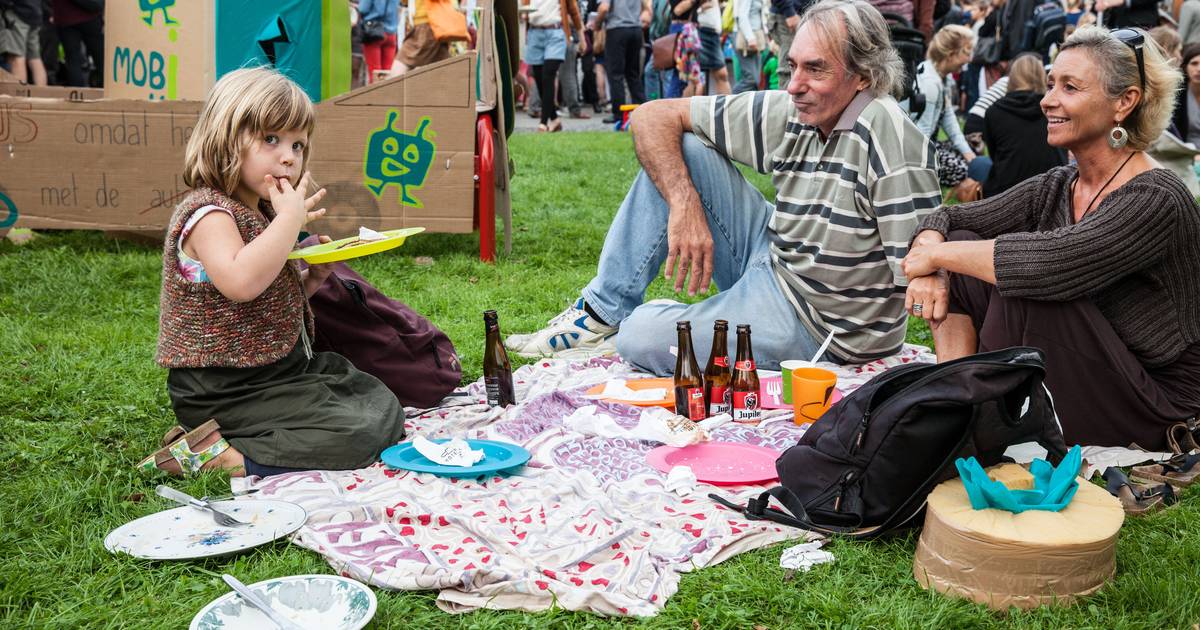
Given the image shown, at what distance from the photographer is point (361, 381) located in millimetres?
3662

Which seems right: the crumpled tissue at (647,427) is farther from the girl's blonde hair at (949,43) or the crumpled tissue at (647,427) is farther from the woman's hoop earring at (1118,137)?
the girl's blonde hair at (949,43)

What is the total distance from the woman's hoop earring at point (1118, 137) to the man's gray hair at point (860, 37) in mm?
858

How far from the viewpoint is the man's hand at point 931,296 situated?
3.59 m

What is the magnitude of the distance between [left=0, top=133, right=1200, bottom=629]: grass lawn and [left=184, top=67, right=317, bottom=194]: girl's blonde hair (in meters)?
0.96

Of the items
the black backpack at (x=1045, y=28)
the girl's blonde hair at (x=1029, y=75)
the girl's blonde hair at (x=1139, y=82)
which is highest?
the black backpack at (x=1045, y=28)

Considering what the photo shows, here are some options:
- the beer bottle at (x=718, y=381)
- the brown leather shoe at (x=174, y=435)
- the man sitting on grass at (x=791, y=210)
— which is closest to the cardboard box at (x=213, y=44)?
the man sitting on grass at (x=791, y=210)

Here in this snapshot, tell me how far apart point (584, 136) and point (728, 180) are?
868 centimetres

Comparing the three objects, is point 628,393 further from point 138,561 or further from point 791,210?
point 138,561

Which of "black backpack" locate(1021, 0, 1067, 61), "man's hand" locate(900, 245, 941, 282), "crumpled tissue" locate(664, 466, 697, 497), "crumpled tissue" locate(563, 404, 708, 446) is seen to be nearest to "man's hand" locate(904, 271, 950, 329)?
"man's hand" locate(900, 245, 941, 282)

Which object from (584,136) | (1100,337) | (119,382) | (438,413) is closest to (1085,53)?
(1100,337)

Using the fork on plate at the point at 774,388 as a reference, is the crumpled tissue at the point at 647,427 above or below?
below

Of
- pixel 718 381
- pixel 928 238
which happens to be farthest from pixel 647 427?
pixel 928 238

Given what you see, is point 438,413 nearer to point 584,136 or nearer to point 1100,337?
point 1100,337

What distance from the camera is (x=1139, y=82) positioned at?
3330 mm
